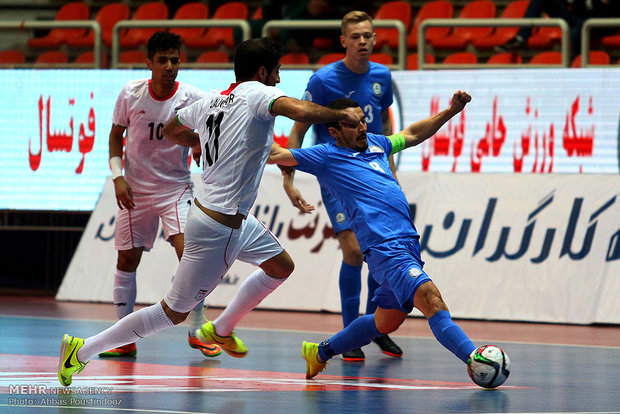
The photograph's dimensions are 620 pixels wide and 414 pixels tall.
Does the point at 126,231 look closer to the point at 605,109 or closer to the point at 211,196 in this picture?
the point at 211,196

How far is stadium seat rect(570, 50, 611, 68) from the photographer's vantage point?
12.3m

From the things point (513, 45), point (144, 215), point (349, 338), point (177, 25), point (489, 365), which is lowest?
point (349, 338)

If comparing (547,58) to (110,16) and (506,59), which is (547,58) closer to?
(506,59)

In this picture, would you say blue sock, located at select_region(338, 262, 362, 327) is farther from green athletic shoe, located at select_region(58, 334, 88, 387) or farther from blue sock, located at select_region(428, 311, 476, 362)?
green athletic shoe, located at select_region(58, 334, 88, 387)

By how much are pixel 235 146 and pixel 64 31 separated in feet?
35.2

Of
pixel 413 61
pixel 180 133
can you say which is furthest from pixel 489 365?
pixel 413 61

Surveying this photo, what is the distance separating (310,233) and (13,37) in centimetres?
581

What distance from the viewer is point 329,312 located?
37.9 ft

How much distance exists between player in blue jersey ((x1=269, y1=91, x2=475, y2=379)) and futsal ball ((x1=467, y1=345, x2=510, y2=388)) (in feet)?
1.27

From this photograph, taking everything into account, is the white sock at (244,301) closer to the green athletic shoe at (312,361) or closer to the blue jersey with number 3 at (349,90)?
the green athletic shoe at (312,361)

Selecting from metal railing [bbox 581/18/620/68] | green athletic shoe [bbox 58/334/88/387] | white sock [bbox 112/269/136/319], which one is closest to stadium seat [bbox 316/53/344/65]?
metal railing [bbox 581/18/620/68]

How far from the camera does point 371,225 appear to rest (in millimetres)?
6148

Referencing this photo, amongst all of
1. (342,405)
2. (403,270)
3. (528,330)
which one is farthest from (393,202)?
(528,330)

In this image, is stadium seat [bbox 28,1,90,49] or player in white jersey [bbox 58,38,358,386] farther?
stadium seat [bbox 28,1,90,49]
